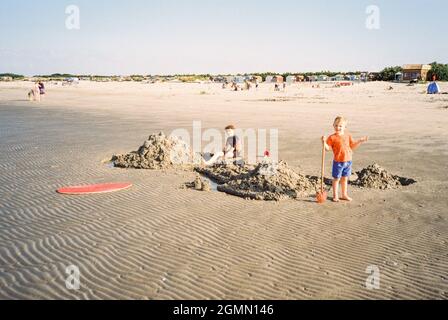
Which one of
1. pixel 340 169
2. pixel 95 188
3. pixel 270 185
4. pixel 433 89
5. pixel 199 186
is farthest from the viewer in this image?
pixel 433 89

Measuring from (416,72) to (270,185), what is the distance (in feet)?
236

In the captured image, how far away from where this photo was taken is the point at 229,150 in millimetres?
11273

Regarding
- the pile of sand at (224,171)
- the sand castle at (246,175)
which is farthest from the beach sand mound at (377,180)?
the pile of sand at (224,171)

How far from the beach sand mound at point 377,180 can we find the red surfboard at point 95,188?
535cm

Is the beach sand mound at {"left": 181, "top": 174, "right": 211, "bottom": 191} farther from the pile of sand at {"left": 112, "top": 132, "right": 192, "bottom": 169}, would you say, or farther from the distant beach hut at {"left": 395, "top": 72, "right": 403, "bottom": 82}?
the distant beach hut at {"left": 395, "top": 72, "right": 403, "bottom": 82}

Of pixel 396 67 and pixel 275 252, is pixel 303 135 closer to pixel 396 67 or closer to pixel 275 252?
pixel 275 252

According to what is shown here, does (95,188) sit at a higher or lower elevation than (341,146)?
lower

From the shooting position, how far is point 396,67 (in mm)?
82188

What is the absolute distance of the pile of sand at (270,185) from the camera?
834cm

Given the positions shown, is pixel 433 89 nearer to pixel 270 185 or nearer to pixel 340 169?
pixel 340 169

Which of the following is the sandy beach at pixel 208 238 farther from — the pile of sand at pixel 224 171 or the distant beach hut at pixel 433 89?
the distant beach hut at pixel 433 89

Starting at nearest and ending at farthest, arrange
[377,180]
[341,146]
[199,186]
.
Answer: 1. [341,146]
2. [199,186]
3. [377,180]

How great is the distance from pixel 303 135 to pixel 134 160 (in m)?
8.38

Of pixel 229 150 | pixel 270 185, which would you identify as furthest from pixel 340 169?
pixel 229 150
